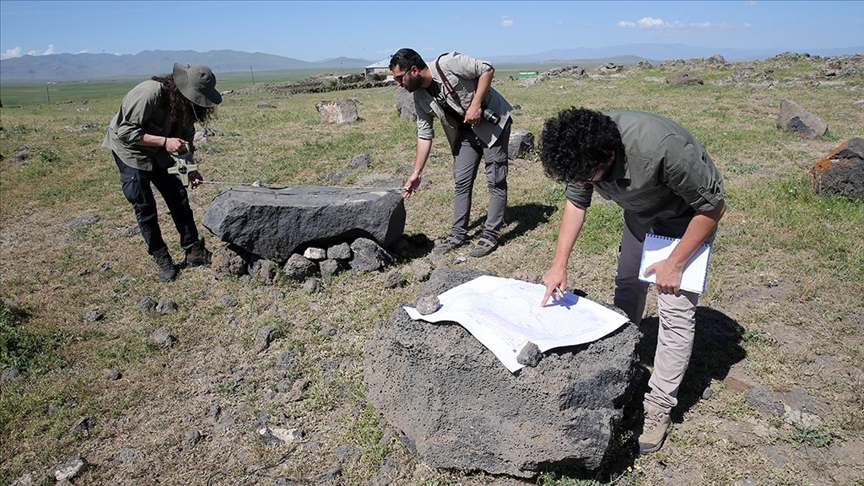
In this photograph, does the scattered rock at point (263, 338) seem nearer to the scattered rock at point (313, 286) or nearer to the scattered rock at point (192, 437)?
the scattered rock at point (313, 286)

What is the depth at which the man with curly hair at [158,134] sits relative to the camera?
555 cm

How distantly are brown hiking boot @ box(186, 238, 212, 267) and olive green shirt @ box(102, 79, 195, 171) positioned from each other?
1004 mm

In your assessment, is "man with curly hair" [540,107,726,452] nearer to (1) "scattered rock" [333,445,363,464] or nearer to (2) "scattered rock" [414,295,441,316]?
(2) "scattered rock" [414,295,441,316]

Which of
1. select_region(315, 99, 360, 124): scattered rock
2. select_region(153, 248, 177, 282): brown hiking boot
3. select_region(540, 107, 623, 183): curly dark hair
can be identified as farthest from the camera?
select_region(315, 99, 360, 124): scattered rock

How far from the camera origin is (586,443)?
300cm

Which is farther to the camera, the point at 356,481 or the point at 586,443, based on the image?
the point at 356,481

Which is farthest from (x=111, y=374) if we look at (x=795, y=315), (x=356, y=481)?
(x=795, y=315)

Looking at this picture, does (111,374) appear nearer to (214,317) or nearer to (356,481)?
(214,317)

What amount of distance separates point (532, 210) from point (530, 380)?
4931 mm

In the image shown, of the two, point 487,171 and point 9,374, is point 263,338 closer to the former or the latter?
point 9,374

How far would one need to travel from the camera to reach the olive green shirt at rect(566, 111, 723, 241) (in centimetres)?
279

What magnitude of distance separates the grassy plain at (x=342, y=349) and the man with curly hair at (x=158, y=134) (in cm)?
91

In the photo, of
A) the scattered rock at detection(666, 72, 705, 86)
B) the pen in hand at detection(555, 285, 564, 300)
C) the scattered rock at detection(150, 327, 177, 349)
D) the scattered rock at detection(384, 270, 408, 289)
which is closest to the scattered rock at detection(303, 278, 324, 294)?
the scattered rock at detection(384, 270, 408, 289)

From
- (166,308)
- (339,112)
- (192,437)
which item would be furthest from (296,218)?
(339,112)
